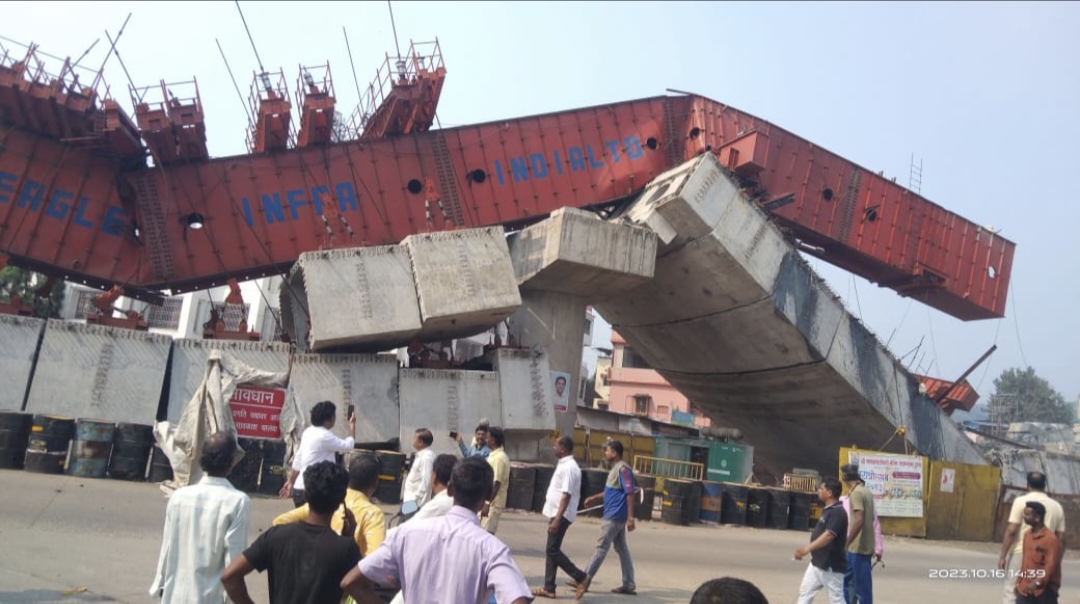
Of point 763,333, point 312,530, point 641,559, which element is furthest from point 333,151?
point 312,530

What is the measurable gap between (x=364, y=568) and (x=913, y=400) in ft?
66.7

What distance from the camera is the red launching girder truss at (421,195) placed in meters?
18.1

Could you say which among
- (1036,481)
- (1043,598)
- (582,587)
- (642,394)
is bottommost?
(582,587)

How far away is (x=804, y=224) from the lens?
74.0 feet

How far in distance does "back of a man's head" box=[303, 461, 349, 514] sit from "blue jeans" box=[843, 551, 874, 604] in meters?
5.71

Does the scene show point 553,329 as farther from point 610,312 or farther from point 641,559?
point 641,559

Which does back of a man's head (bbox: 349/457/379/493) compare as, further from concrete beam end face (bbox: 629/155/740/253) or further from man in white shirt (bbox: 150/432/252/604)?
concrete beam end face (bbox: 629/155/740/253)

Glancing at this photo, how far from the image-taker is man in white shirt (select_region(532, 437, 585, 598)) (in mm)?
8219

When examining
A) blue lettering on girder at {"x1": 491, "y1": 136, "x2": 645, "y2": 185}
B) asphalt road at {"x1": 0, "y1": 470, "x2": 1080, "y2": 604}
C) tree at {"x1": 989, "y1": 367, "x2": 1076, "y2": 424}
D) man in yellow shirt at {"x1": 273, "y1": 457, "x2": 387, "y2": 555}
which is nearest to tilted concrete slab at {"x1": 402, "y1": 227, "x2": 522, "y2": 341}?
blue lettering on girder at {"x1": 491, "y1": 136, "x2": 645, "y2": 185}

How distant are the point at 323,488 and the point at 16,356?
1495 centimetres

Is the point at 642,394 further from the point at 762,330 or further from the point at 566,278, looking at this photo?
the point at 566,278

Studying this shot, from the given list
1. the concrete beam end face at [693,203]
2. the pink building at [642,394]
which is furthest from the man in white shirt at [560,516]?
the pink building at [642,394]

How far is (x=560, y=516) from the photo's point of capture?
26.9ft

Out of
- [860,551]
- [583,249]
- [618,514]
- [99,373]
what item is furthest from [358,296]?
[860,551]
